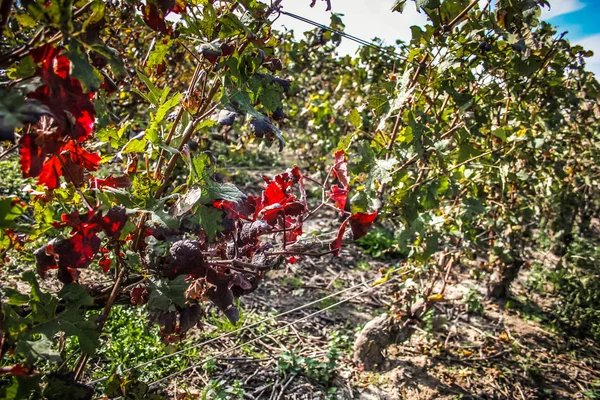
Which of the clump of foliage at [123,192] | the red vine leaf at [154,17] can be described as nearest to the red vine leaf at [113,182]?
the clump of foliage at [123,192]

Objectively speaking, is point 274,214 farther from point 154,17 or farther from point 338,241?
point 154,17

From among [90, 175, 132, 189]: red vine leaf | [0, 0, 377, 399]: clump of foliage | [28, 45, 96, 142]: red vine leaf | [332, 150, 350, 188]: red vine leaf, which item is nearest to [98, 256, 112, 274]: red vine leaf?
[0, 0, 377, 399]: clump of foliage

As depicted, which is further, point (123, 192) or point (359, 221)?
point (359, 221)

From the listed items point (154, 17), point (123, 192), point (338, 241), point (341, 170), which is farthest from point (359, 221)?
point (154, 17)

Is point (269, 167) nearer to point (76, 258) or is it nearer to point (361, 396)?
point (361, 396)

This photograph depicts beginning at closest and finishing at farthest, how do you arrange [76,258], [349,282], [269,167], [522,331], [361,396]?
[76,258], [361,396], [522,331], [349,282], [269,167]

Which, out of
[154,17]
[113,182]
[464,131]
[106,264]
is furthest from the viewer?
[464,131]

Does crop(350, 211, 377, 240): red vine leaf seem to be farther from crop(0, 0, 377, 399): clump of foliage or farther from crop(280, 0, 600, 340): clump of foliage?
crop(280, 0, 600, 340): clump of foliage

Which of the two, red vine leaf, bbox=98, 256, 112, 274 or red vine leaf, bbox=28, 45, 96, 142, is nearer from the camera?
red vine leaf, bbox=28, 45, 96, 142

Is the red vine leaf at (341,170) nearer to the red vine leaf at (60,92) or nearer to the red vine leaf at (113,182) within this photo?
the red vine leaf at (113,182)

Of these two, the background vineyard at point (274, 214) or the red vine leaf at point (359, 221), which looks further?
the red vine leaf at point (359, 221)

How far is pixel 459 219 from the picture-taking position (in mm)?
2527

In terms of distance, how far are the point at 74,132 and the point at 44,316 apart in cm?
49

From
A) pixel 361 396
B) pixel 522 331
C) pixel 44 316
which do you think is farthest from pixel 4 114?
pixel 522 331
